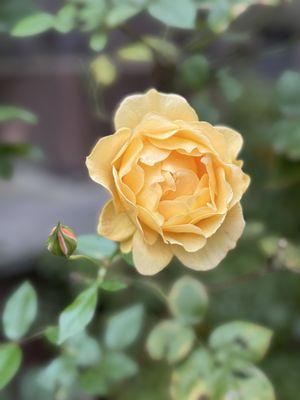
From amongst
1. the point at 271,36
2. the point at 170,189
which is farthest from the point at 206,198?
the point at 271,36

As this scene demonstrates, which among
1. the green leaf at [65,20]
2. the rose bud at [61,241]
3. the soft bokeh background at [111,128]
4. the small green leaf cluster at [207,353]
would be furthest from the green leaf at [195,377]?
the green leaf at [65,20]

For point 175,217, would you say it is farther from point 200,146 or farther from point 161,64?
point 161,64

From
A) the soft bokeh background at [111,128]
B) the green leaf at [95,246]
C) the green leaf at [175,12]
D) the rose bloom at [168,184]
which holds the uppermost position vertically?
the green leaf at [175,12]

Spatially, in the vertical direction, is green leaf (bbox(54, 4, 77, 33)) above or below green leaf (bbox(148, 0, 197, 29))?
below

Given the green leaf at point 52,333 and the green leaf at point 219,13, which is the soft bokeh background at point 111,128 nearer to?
the green leaf at point 219,13

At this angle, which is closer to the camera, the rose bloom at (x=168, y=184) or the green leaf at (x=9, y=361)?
the rose bloom at (x=168, y=184)

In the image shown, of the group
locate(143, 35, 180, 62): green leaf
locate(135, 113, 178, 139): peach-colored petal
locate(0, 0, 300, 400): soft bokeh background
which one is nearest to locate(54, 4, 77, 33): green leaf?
locate(0, 0, 300, 400): soft bokeh background

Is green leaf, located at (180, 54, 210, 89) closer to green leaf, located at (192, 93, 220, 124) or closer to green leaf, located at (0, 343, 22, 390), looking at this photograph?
green leaf, located at (192, 93, 220, 124)

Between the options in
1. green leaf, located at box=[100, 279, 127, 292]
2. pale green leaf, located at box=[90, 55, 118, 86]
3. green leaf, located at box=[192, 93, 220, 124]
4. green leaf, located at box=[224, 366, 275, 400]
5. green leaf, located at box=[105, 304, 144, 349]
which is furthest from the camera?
pale green leaf, located at box=[90, 55, 118, 86]
